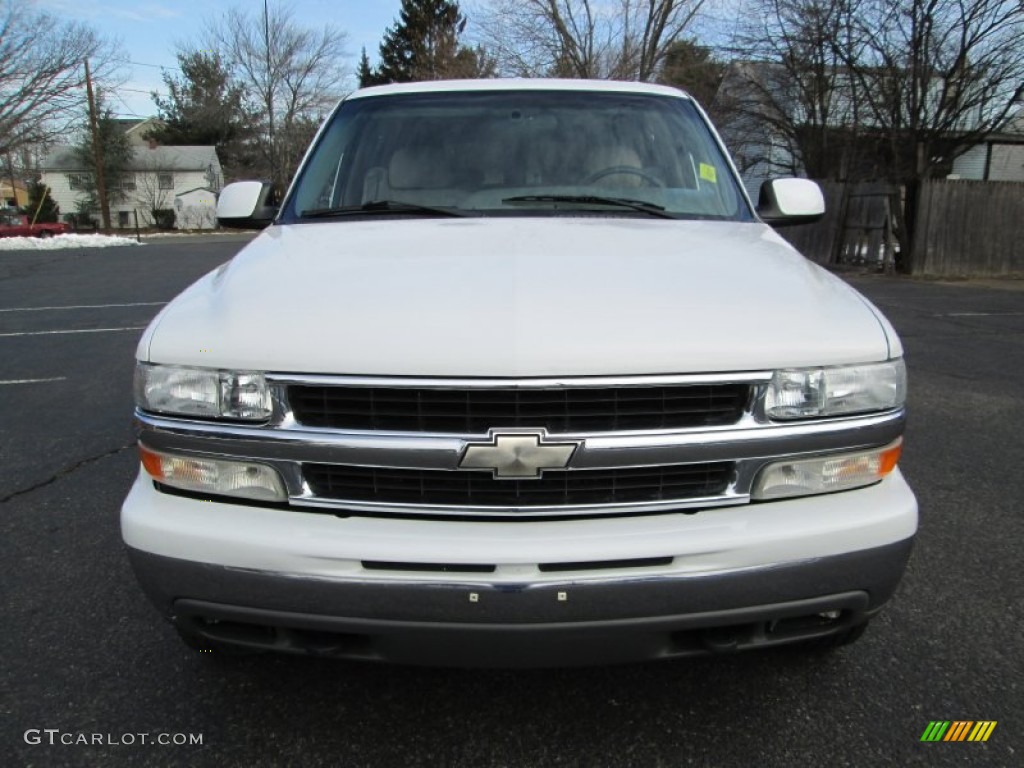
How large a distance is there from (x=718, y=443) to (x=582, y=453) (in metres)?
0.33

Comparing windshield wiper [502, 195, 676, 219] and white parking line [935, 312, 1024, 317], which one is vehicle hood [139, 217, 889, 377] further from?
white parking line [935, 312, 1024, 317]

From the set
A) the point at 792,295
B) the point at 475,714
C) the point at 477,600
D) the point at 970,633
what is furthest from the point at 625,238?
the point at 970,633

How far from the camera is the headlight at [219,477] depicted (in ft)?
6.01

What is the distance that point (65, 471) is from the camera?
162 inches

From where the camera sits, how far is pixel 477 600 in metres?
1.68

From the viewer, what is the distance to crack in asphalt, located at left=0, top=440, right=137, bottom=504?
3.80 metres

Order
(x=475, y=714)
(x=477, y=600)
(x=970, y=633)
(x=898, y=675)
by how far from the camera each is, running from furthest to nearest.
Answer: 1. (x=970, y=633)
2. (x=898, y=675)
3. (x=475, y=714)
4. (x=477, y=600)

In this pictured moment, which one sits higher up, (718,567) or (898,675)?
(718,567)

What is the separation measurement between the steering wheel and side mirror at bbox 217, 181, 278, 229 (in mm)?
1423

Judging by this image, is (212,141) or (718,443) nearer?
(718,443)

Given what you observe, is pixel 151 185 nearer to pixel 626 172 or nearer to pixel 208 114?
pixel 208 114

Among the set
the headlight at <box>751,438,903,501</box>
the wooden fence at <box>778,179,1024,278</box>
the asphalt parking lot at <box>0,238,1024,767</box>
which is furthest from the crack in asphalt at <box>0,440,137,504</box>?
the wooden fence at <box>778,179,1024,278</box>

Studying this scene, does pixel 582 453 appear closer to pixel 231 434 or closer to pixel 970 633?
pixel 231 434

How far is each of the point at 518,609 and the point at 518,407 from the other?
17.7 inches
